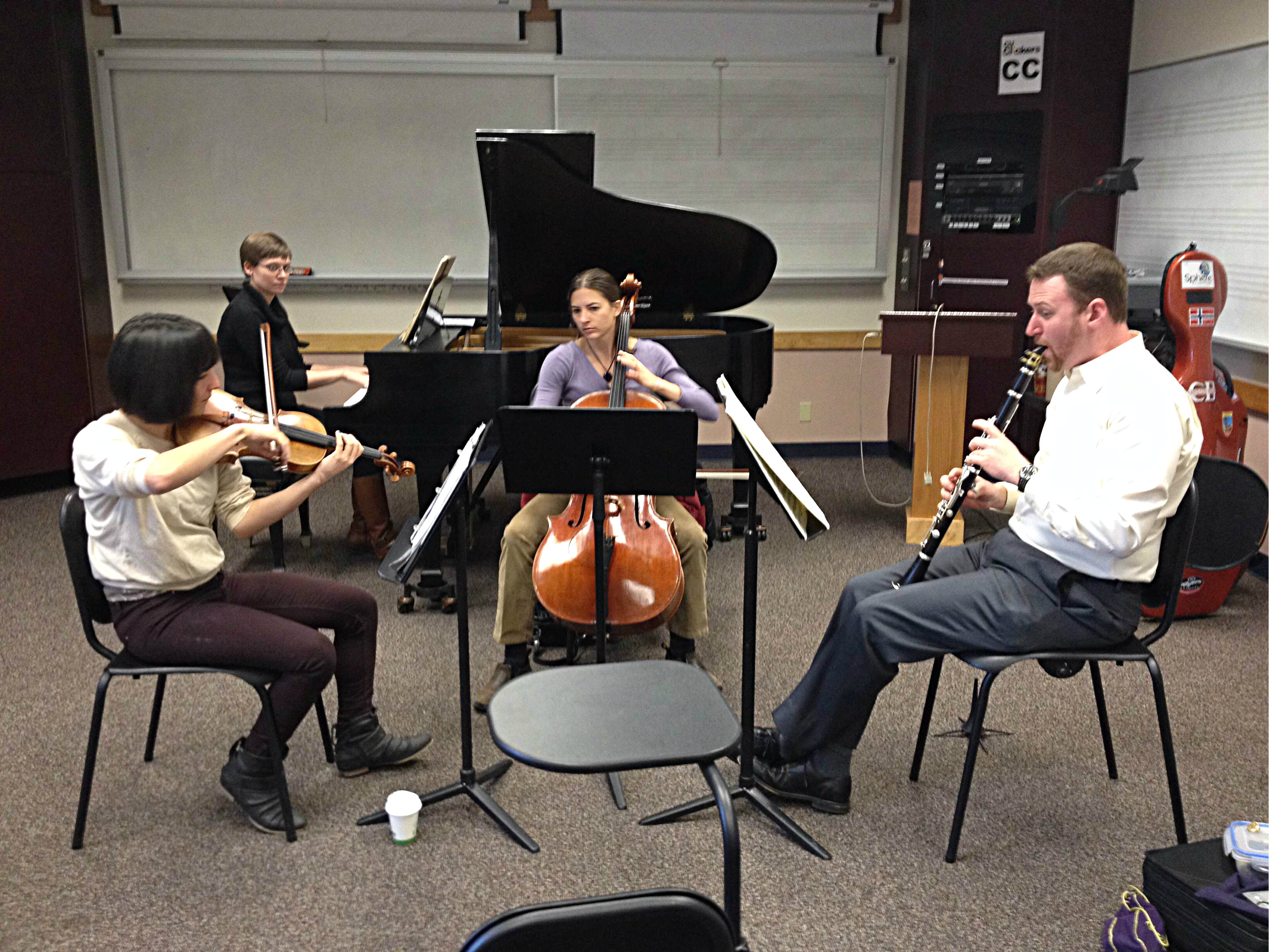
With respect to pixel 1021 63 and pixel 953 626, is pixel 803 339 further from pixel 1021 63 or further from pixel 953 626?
pixel 953 626

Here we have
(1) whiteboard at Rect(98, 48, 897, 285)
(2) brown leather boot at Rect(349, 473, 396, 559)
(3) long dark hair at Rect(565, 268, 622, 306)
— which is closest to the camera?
(3) long dark hair at Rect(565, 268, 622, 306)

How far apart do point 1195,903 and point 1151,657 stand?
53 centimetres

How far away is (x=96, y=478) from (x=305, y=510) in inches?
99.1

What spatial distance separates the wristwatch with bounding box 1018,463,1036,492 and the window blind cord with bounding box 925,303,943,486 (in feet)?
6.40

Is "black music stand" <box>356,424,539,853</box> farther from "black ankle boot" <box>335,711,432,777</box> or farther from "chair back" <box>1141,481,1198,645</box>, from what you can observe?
"chair back" <box>1141,481,1198,645</box>

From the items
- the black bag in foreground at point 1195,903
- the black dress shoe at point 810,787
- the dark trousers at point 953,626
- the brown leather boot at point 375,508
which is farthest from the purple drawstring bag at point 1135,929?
the brown leather boot at point 375,508

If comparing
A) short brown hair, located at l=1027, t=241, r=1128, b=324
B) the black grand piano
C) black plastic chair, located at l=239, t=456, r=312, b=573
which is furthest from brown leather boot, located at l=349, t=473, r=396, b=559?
short brown hair, located at l=1027, t=241, r=1128, b=324

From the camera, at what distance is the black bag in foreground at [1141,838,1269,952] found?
5.87ft

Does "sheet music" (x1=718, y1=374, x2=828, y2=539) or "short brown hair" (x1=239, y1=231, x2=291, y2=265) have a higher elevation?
"short brown hair" (x1=239, y1=231, x2=291, y2=265)

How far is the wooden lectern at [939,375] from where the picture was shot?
13.9ft

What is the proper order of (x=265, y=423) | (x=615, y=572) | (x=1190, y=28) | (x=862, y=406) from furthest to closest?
1. (x=862, y=406)
2. (x=1190, y=28)
3. (x=615, y=572)
4. (x=265, y=423)

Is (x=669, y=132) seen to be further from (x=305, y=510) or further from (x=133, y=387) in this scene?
(x=133, y=387)

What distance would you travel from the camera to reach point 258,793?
245cm

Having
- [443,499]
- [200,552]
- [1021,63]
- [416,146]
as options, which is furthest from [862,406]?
[200,552]
